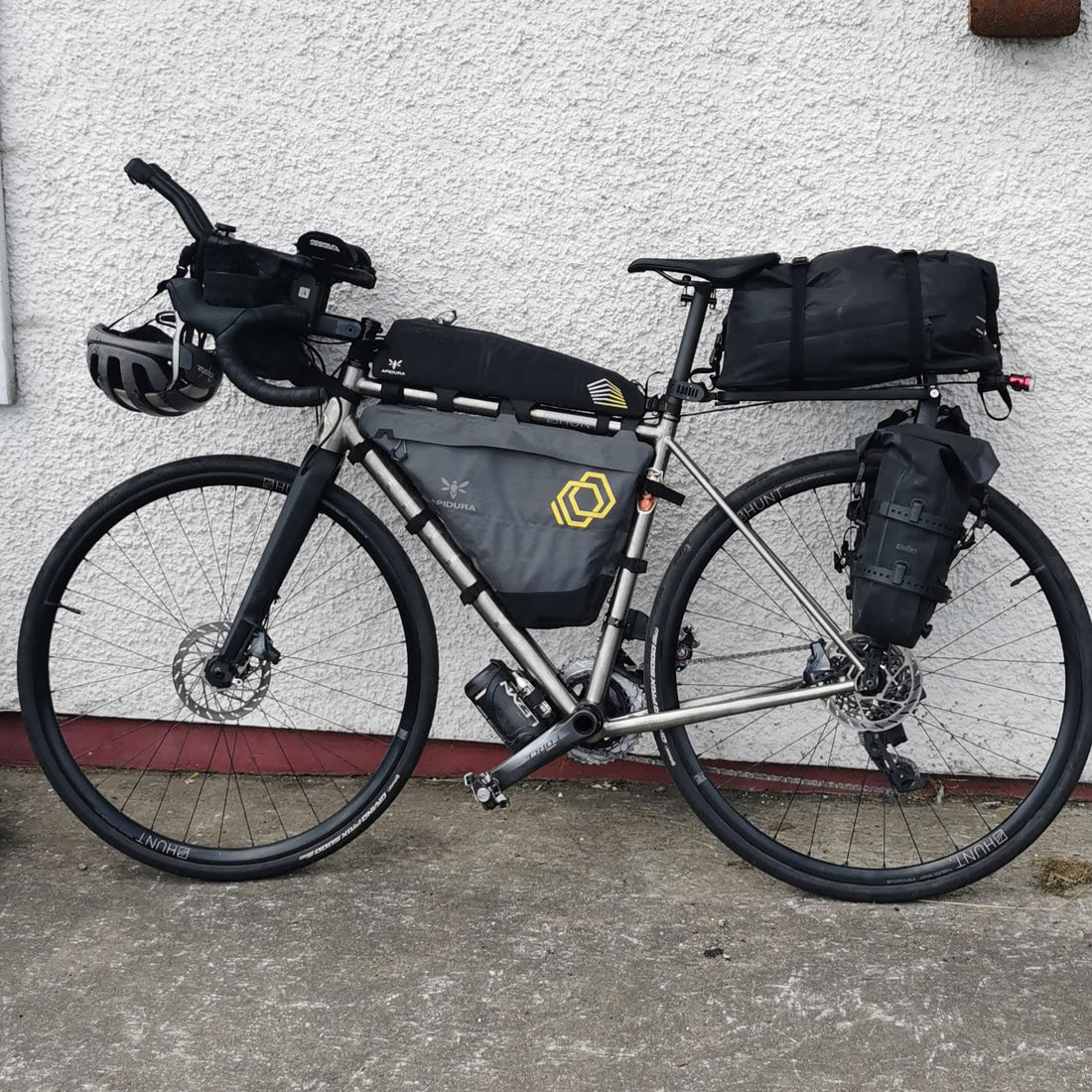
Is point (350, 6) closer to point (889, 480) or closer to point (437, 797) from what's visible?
point (889, 480)

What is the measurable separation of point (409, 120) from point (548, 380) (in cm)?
88

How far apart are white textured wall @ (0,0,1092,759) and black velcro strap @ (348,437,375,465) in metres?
0.49

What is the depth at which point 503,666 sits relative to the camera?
3.02 m

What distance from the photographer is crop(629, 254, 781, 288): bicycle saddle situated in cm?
279

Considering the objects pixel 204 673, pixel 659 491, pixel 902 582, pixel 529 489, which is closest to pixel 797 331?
pixel 659 491

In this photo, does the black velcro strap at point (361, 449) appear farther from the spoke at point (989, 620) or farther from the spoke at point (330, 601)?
the spoke at point (989, 620)

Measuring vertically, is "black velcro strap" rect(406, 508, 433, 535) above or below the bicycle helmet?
below

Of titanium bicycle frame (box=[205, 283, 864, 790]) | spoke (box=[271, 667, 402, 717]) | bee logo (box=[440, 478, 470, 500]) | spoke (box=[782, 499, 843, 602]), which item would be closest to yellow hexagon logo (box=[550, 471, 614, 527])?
titanium bicycle frame (box=[205, 283, 864, 790])

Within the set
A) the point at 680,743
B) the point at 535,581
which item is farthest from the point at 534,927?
the point at 535,581

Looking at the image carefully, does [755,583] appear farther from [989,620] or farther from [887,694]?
[989,620]

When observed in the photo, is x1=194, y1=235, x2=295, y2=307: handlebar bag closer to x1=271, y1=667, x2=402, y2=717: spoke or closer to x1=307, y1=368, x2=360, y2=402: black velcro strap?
x1=307, y1=368, x2=360, y2=402: black velcro strap

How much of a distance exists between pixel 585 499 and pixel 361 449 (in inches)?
21.8

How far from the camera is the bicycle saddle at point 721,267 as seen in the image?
2.79 m

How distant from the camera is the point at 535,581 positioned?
2881 millimetres
